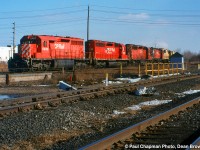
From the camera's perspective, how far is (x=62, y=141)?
694cm

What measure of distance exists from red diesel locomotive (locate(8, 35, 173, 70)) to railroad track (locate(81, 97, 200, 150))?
2495 cm

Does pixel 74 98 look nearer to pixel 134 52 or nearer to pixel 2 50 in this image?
pixel 134 52

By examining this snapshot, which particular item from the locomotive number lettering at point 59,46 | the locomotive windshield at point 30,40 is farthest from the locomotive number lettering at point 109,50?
the locomotive windshield at point 30,40

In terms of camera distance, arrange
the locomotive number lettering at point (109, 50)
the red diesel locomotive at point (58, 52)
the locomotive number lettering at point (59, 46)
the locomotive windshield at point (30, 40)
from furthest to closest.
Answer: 1. the locomotive number lettering at point (109, 50)
2. the locomotive number lettering at point (59, 46)
3. the locomotive windshield at point (30, 40)
4. the red diesel locomotive at point (58, 52)

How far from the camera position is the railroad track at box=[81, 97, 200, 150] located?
229 inches

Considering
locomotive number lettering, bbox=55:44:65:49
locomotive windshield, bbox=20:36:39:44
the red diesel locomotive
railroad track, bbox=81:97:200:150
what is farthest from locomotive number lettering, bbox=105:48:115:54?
railroad track, bbox=81:97:200:150

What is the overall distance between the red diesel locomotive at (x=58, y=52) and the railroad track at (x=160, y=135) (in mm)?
24953

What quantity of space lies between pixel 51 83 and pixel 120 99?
35.6 feet

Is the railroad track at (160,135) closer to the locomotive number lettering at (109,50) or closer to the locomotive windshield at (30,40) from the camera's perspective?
the locomotive windshield at (30,40)

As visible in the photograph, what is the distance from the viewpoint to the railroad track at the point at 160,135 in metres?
5.82

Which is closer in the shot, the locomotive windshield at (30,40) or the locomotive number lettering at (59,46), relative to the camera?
the locomotive windshield at (30,40)

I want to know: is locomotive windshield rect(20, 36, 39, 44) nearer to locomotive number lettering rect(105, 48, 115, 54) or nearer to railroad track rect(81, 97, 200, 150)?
locomotive number lettering rect(105, 48, 115, 54)

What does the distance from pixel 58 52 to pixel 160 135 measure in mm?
29203

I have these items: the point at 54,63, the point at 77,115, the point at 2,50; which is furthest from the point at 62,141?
the point at 2,50
